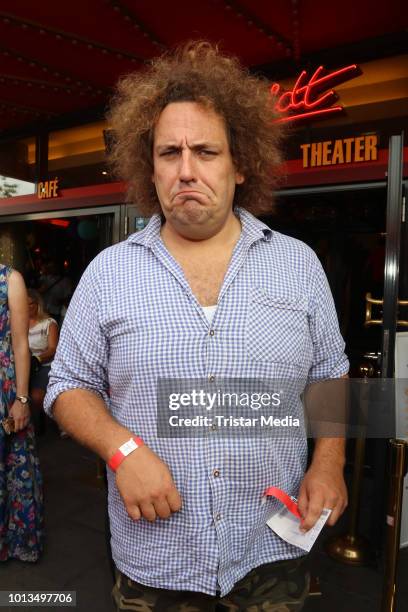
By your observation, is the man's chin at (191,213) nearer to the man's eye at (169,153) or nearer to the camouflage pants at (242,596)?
the man's eye at (169,153)

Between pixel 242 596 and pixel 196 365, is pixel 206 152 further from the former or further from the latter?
pixel 242 596

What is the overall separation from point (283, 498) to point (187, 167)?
882 millimetres

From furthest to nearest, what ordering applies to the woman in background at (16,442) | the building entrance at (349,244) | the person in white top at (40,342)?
the building entrance at (349,244), the person in white top at (40,342), the woman in background at (16,442)

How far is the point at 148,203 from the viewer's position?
1673 millimetres

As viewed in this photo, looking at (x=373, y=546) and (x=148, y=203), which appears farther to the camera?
(x=373, y=546)

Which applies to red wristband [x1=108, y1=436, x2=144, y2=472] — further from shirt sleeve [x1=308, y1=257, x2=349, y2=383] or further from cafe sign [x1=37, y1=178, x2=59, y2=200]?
cafe sign [x1=37, y1=178, x2=59, y2=200]

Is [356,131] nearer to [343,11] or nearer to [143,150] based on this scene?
[343,11]

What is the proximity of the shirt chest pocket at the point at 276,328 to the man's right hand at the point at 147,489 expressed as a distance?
1.16ft

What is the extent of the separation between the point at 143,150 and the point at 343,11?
310 centimetres

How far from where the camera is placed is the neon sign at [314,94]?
12.7ft

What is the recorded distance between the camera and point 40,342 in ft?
14.4

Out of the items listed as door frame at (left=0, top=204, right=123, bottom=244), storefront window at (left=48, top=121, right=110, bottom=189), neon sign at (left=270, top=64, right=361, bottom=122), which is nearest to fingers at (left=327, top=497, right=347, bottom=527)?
neon sign at (left=270, top=64, right=361, bottom=122)

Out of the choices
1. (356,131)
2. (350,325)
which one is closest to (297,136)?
(356,131)

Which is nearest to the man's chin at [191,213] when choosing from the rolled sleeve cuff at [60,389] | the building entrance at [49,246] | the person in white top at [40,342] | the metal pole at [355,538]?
the rolled sleeve cuff at [60,389]
